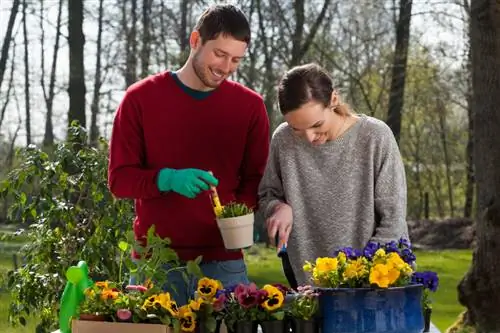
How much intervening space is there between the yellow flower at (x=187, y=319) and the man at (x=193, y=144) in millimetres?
502

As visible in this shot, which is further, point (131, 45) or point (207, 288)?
point (131, 45)

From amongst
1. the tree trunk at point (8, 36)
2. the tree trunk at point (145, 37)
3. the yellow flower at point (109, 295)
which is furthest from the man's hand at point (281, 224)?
the tree trunk at point (8, 36)

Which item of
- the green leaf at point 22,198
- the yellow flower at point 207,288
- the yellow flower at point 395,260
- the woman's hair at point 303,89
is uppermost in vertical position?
the woman's hair at point 303,89

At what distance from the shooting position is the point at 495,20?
715 centimetres

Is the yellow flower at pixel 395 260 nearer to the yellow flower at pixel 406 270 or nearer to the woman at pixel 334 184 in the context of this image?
the yellow flower at pixel 406 270

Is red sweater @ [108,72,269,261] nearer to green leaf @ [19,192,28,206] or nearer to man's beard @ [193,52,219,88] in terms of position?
man's beard @ [193,52,219,88]

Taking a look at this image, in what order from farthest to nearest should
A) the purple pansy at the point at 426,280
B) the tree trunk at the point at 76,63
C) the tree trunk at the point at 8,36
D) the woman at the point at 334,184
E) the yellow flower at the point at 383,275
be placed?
the tree trunk at the point at 8,36
the tree trunk at the point at 76,63
the woman at the point at 334,184
the purple pansy at the point at 426,280
the yellow flower at the point at 383,275

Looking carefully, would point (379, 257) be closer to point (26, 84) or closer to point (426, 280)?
point (426, 280)

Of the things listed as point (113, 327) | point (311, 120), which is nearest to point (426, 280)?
point (311, 120)

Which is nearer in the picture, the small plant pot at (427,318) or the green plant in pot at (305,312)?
the green plant in pot at (305,312)

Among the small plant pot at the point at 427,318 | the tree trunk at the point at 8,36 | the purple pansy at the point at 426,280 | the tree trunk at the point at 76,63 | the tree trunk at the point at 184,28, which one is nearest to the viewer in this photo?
the purple pansy at the point at 426,280

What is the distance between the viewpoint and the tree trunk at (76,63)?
38.9 ft

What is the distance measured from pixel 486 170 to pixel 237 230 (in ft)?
17.9

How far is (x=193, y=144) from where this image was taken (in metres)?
2.66
